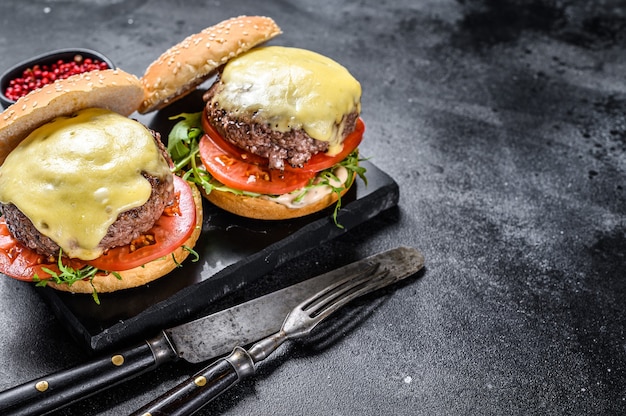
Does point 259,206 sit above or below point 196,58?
below

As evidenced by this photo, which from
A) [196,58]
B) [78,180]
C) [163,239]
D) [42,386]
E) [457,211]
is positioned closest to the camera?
[42,386]

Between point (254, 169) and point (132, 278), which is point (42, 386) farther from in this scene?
point (254, 169)

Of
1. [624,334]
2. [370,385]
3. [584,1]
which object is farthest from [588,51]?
[370,385]

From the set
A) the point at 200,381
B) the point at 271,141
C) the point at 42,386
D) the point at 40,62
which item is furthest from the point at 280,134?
the point at 40,62

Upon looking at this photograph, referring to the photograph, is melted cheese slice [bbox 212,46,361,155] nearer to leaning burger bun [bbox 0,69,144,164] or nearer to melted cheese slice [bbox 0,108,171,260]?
leaning burger bun [bbox 0,69,144,164]

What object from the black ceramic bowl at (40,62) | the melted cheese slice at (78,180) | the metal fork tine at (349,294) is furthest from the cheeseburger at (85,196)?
the black ceramic bowl at (40,62)

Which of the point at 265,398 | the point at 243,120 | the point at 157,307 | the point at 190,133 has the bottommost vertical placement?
the point at 265,398

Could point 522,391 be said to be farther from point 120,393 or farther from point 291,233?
point 120,393
